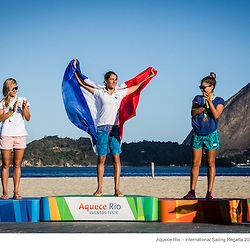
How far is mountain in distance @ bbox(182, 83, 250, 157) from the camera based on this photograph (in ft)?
287

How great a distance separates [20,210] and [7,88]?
1.49m

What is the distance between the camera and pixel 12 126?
7.75 m

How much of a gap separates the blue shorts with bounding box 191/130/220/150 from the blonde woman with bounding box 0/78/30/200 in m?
2.03

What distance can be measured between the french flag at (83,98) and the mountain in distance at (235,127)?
7331 cm

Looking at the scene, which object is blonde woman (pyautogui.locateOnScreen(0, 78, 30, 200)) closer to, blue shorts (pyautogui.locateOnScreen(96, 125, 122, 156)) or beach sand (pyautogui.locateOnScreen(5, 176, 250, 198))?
blue shorts (pyautogui.locateOnScreen(96, 125, 122, 156))

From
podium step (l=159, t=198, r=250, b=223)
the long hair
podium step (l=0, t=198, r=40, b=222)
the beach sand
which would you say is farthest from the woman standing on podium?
the beach sand

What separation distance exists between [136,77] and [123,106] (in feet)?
1.43

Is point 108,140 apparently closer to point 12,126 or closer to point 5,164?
point 12,126

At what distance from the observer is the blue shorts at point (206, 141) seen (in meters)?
7.68

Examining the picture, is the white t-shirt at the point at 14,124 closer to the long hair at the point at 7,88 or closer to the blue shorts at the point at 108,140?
the long hair at the point at 7,88

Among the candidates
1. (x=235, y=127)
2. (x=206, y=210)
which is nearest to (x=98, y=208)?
(x=206, y=210)

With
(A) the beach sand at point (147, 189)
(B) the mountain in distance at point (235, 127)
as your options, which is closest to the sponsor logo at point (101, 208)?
(A) the beach sand at point (147, 189)
